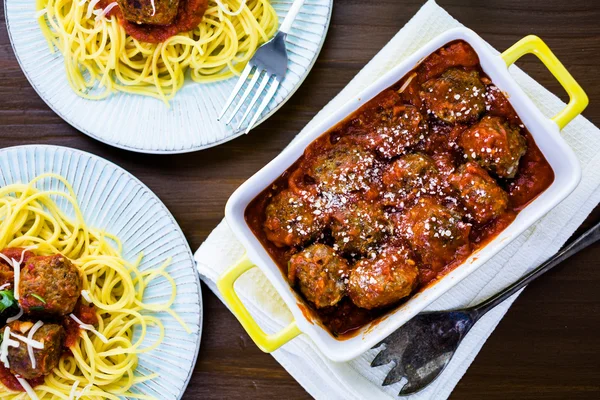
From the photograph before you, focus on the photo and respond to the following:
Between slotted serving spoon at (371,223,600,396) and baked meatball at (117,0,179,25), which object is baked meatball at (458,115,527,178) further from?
baked meatball at (117,0,179,25)

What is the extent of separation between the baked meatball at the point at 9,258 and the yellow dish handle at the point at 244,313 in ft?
3.88

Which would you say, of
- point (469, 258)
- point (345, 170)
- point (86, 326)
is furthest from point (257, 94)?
point (86, 326)

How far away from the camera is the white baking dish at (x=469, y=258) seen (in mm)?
2572

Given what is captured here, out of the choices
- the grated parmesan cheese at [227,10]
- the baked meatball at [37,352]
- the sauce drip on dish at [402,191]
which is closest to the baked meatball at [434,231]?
the sauce drip on dish at [402,191]

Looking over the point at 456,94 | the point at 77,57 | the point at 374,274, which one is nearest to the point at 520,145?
the point at 456,94

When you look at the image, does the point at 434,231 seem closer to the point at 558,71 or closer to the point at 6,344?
the point at 558,71

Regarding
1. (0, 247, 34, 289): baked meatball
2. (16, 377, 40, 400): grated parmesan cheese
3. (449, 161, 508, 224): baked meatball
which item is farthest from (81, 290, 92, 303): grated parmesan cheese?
(449, 161, 508, 224): baked meatball

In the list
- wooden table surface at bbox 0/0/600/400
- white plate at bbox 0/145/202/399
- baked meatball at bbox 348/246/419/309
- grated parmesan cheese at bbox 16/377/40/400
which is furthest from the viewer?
wooden table surface at bbox 0/0/600/400

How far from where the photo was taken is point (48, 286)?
9.61ft

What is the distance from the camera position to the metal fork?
314 cm

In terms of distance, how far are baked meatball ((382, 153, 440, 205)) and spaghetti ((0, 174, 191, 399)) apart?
1.25m

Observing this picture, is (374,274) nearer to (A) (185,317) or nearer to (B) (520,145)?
(B) (520,145)

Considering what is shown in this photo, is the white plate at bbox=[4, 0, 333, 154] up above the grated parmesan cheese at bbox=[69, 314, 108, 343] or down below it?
above

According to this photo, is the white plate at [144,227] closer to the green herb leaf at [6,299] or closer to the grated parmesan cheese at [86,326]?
the grated parmesan cheese at [86,326]
